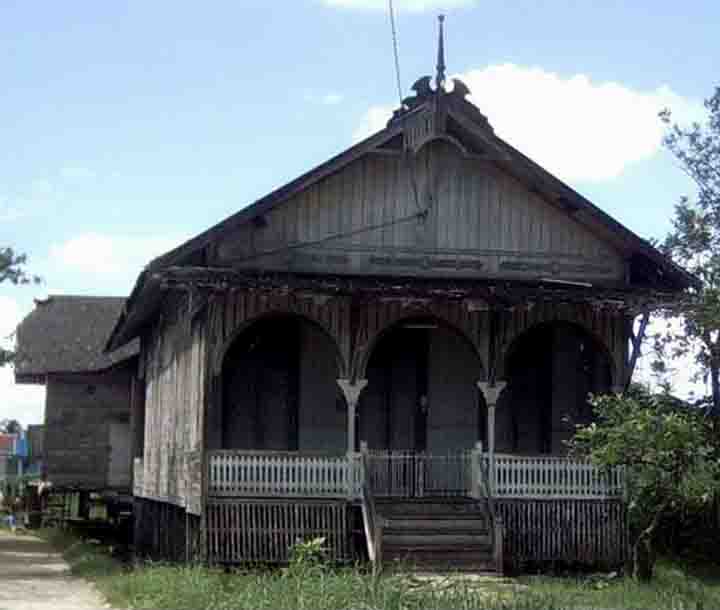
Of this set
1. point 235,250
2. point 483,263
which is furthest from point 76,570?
point 483,263

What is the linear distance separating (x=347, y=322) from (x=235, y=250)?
2.19 m

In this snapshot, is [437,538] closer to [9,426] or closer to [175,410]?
[175,410]

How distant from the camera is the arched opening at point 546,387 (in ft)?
84.6

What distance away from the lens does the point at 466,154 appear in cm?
2442

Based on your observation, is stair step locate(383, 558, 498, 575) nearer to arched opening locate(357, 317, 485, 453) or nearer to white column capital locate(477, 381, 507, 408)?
white column capital locate(477, 381, 507, 408)

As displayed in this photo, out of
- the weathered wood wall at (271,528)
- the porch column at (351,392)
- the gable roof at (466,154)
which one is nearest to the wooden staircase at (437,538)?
the weathered wood wall at (271,528)

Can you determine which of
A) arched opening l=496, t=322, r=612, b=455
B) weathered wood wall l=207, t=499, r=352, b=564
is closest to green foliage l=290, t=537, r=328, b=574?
weathered wood wall l=207, t=499, r=352, b=564

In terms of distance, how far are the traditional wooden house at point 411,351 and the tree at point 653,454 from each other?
81.0 inches

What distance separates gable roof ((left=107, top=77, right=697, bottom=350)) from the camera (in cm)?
2319

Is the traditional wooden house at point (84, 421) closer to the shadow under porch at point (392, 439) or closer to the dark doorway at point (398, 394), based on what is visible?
the shadow under porch at point (392, 439)

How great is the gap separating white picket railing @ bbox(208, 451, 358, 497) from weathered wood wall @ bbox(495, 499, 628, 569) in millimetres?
2570

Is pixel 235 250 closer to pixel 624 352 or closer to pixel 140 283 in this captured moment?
pixel 140 283

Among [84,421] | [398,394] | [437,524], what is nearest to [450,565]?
[437,524]

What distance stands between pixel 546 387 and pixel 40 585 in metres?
9.17
